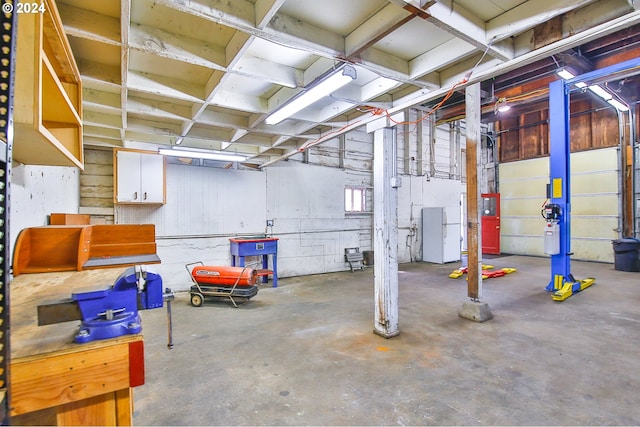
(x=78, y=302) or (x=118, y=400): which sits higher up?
(x=78, y=302)

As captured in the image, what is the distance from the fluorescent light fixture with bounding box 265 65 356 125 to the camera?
208 centimetres

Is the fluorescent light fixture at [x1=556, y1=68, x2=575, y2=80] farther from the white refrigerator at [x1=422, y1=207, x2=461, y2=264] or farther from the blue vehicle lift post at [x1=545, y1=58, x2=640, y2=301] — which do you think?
the white refrigerator at [x1=422, y1=207, x2=461, y2=264]

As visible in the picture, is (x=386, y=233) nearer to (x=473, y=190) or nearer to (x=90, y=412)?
(x=473, y=190)

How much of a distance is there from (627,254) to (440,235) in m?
3.66

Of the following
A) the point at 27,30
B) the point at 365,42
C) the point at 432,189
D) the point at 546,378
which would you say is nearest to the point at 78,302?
the point at 27,30

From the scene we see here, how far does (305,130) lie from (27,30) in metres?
2.85

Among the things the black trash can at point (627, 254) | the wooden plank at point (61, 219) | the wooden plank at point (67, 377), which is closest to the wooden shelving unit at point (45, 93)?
the wooden plank at point (67, 377)

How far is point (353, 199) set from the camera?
750 cm

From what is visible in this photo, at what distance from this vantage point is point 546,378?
97.0 inches

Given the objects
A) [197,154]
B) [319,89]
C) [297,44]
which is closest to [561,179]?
[319,89]

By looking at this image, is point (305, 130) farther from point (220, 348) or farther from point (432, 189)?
point (432, 189)

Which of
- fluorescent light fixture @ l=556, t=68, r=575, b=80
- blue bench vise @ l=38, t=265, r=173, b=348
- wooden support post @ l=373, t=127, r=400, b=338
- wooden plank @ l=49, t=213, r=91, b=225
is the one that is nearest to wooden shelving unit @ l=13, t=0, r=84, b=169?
blue bench vise @ l=38, t=265, r=173, b=348

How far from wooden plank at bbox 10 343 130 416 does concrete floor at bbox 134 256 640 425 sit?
4.29ft

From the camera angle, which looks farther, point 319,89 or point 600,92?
point 600,92
